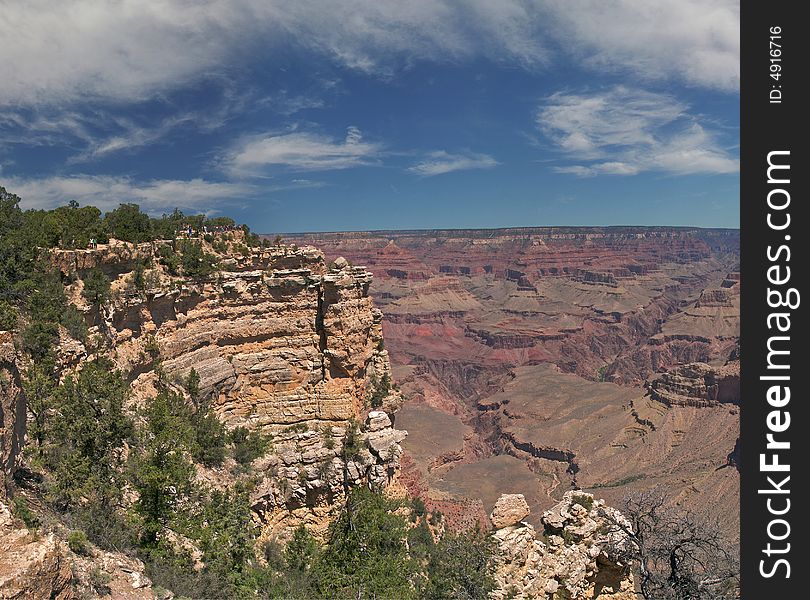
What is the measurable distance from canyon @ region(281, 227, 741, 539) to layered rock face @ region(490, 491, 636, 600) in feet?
→ 6.18

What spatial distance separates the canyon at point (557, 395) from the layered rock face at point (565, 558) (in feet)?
6.18

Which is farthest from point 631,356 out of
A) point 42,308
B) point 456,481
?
point 42,308

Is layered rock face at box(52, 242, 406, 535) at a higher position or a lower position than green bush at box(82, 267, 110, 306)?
lower

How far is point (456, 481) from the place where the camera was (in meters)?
58.8

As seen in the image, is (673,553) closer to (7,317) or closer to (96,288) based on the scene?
(7,317)

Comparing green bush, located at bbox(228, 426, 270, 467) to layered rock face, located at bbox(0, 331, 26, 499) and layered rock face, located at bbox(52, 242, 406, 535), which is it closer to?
layered rock face, located at bbox(52, 242, 406, 535)

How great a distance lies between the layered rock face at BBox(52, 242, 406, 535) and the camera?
18.4 m

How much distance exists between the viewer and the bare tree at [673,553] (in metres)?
13.0

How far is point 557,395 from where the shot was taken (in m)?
98.1

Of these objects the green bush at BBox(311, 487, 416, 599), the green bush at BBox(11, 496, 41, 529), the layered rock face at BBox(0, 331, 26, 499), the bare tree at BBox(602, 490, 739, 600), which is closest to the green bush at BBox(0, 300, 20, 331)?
the layered rock face at BBox(0, 331, 26, 499)

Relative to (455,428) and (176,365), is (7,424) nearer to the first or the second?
(176,365)

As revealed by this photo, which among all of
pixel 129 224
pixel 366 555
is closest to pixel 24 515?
pixel 366 555

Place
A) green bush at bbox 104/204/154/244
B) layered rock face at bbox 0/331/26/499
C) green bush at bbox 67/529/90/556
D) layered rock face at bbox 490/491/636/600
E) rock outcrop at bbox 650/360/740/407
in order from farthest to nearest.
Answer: rock outcrop at bbox 650/360/740/407 < green bush at bbox 104/204/154/244 < layered rock face at bbox 490/491/636/600 < layered rock face at bbox 0/331/26/499 < green bush at bbox 67/529/90/556

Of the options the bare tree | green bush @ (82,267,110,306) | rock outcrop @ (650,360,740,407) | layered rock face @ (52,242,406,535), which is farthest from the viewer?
rock outcrop @ (650,360,740,407)
